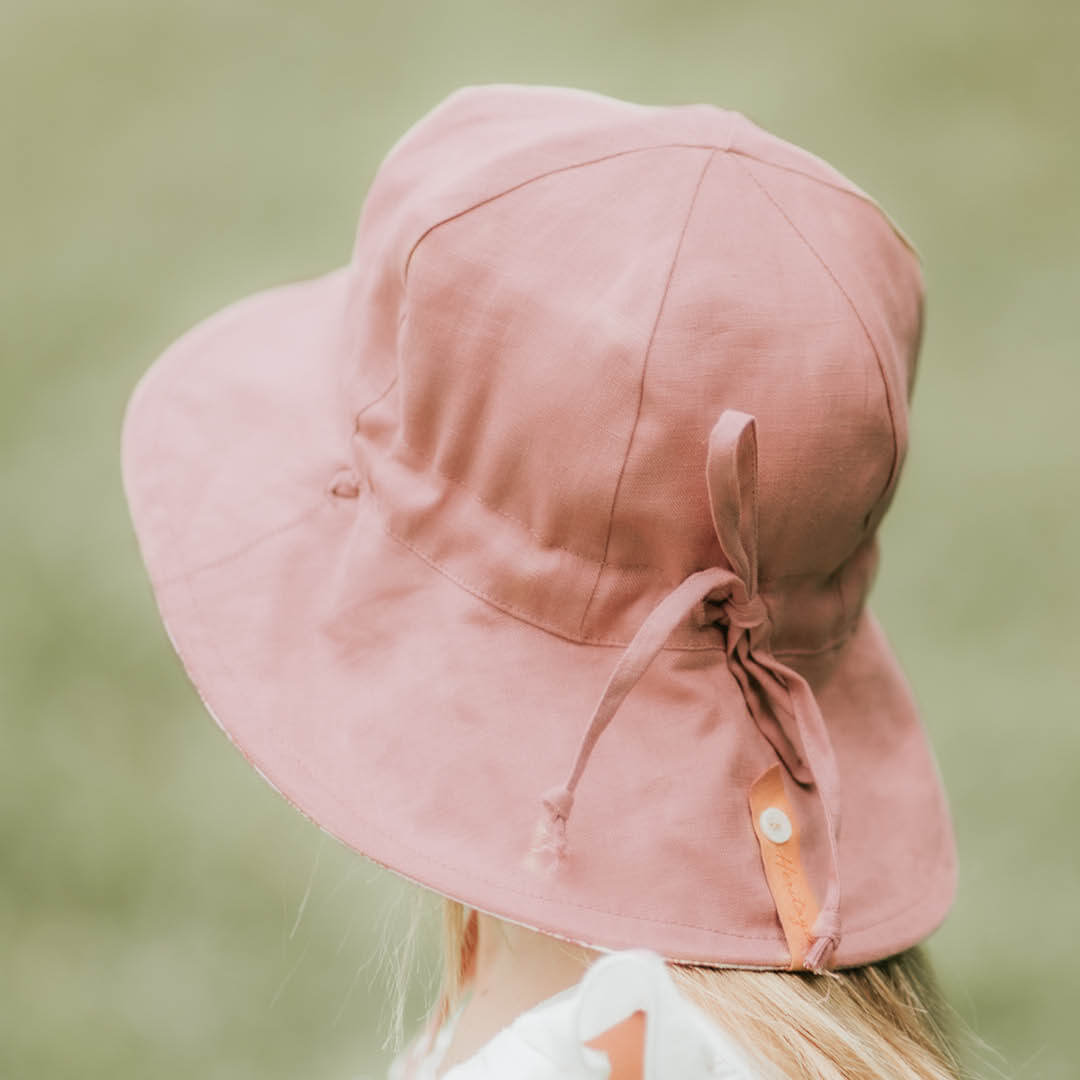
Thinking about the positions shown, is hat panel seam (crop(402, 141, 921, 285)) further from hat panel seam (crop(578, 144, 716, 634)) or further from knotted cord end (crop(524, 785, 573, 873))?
knotted cord end (crop(524, 785, 573, 873))

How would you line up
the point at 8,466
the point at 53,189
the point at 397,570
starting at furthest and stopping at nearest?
the point at 53,189 → the point at 8,466 → the point at 397,570

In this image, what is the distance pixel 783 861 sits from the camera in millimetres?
995

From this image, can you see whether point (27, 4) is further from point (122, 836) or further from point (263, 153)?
point (122, 836)

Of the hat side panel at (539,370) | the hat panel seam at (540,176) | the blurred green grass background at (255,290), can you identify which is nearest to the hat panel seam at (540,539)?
the hat side panel at (539,370)

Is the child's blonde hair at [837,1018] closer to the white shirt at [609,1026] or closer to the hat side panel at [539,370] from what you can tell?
the white shirt at [609,1026]

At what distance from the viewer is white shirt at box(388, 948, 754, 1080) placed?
0.86 m

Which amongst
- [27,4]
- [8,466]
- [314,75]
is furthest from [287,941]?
[27,4]

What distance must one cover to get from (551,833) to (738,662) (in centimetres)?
20

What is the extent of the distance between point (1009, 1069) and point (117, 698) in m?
1.71

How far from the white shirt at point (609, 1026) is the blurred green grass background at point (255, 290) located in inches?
15.7

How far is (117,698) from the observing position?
108 inches

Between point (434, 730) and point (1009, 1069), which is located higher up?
point (434, 730)

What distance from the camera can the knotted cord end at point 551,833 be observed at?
3.04ft

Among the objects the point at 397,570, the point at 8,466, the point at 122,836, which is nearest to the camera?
the point at 397,570
